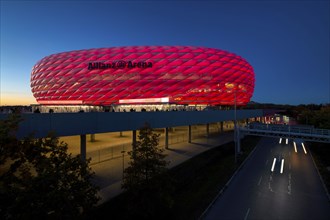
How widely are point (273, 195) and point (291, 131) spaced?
13319mm

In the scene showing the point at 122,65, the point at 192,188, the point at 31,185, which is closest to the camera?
the point at 31,185

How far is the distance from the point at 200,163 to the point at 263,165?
19.8ft

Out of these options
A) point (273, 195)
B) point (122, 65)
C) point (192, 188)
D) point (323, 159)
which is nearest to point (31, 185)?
point (192, 188)

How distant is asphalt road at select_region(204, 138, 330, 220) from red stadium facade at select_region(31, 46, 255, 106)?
1116 inches

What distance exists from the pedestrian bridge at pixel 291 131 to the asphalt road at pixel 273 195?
117 inches

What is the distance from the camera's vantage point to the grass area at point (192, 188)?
13000 mm

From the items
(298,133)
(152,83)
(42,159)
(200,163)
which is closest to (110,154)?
(200,163)

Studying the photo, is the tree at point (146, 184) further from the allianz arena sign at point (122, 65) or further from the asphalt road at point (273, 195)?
the allianz arena sign at point (122, 65)

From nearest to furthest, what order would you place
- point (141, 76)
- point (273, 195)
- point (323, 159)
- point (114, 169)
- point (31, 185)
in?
point (31, 185) < point (273, 195) < point (114, 169) < point (323, 159) < point (141, 76)

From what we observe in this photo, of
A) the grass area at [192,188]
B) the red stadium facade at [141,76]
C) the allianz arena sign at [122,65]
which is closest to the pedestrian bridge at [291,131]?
the grass area at [192,188]

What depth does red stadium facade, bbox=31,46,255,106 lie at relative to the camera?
164ft

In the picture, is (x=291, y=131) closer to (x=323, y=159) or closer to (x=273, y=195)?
(x=323, y=159)

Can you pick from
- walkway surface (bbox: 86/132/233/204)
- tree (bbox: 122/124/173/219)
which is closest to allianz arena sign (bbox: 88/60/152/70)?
walkway surface (bbox: 86/132/233/204)

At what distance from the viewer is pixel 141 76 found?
4969 cm
